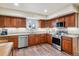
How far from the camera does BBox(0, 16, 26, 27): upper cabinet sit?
4.45 meters

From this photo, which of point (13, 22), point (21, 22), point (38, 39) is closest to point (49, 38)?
point (38, 39)

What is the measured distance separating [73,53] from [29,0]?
10.9ft

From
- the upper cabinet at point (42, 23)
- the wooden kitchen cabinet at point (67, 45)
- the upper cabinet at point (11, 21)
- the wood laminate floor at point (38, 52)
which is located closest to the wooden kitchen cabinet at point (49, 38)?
the upper cabinet at point (42, 23)

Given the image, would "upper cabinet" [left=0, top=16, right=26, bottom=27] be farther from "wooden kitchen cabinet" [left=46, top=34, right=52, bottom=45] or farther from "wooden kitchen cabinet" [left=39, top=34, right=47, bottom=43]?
"wooden kitchen cabinet" [left=46, top=34, right=52, bottom=45]

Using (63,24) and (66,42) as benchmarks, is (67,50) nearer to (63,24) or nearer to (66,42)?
(66,42)

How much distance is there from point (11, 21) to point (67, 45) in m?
3.31

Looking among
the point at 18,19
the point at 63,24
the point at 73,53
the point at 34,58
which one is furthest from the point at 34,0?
the point at 18,19

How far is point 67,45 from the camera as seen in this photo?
3.65m

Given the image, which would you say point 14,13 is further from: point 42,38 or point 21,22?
point 42,38

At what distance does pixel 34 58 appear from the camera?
0.72 metres

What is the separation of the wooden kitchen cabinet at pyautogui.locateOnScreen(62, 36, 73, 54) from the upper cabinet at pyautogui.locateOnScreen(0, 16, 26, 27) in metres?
2.69

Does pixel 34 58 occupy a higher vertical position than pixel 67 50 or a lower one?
higher

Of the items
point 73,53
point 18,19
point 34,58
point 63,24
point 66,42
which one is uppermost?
point 18,19

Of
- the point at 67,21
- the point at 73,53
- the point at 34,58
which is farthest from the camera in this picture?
the point at 67,21
